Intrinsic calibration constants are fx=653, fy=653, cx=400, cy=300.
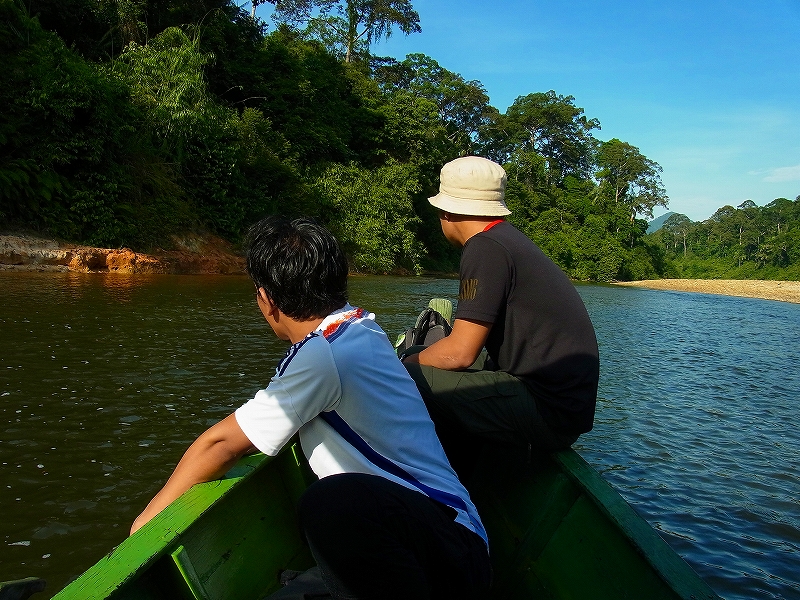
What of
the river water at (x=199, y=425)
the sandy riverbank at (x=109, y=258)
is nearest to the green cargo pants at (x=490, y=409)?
the river water at (x=199, y=425)

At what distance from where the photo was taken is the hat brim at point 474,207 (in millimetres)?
2711

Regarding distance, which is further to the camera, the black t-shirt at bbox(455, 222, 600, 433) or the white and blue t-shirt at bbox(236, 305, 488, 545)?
the black t-shirt at bbox(455, 222, 600, 433)

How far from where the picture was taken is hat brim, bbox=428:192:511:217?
8.89 ft

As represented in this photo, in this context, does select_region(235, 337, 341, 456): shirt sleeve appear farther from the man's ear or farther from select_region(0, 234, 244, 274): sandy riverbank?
select_region(0, 234, 244, 274): sandy riverbank

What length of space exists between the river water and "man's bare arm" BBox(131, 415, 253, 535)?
1.33 m

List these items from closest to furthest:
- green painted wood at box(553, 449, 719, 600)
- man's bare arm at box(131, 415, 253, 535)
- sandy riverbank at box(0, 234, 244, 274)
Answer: man's bare arm at box(131, 415, 253, 535) → green painted wood at box(553, 449, 719, 600) → sandy riverbank at box(0, 234, 244, 274)

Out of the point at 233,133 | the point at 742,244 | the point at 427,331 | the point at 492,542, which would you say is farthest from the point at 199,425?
the point at 742,244

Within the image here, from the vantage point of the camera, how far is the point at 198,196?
21578 millimetres

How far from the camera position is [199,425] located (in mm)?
4949

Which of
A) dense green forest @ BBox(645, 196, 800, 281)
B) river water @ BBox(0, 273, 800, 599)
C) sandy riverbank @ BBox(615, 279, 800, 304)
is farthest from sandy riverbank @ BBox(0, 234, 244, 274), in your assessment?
dense green forest @ BBox(645, 196, 800, 281)

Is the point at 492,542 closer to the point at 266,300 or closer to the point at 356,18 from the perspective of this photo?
the point at 266,300

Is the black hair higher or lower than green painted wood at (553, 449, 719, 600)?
higher

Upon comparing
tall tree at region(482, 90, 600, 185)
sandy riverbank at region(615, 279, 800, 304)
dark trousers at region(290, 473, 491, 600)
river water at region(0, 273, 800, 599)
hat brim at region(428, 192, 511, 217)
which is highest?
tall tree at region(482, 90, 600, 185)

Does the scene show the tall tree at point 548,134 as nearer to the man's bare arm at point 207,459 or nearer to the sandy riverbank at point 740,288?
the sandy riverbank at point 740,288
